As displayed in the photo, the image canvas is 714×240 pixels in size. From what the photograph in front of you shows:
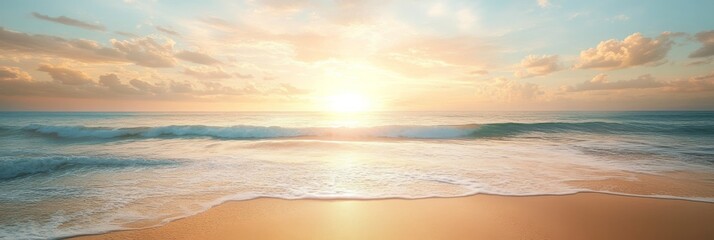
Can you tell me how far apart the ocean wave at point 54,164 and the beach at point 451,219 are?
227 inches

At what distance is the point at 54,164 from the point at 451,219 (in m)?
10.5

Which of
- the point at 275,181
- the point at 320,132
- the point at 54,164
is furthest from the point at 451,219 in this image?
the point at 320,132

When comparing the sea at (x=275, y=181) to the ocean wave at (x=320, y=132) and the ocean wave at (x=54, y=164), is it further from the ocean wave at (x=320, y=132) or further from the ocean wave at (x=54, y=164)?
the ocean wave at (x=320, y=132)

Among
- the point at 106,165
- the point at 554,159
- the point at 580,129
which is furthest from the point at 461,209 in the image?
the point at 580,129

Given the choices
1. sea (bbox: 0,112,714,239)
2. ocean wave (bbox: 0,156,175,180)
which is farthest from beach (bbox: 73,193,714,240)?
ocean wave (bbox: 0,156,175,180)

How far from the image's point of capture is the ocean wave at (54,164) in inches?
297

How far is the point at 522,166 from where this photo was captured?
325 inches

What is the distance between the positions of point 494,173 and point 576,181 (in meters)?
1.65

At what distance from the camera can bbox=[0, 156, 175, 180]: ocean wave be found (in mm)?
7547

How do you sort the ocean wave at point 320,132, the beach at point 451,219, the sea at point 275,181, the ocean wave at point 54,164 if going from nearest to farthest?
the beach at point 451,219 → the sea at point 275,181 → the ocean wave at point 54,164 → the ocean wave at point 320,132

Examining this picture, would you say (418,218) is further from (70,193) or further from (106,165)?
(106,165)

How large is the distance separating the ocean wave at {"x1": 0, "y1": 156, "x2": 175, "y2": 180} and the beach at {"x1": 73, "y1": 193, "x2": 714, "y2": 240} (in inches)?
227

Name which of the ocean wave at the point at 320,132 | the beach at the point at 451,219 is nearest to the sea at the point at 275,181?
the beach at the point at 451,219

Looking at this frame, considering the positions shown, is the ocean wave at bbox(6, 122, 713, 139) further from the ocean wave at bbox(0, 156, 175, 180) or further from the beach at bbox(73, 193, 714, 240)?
the beach at bbox(73, 193, 714, 240)
